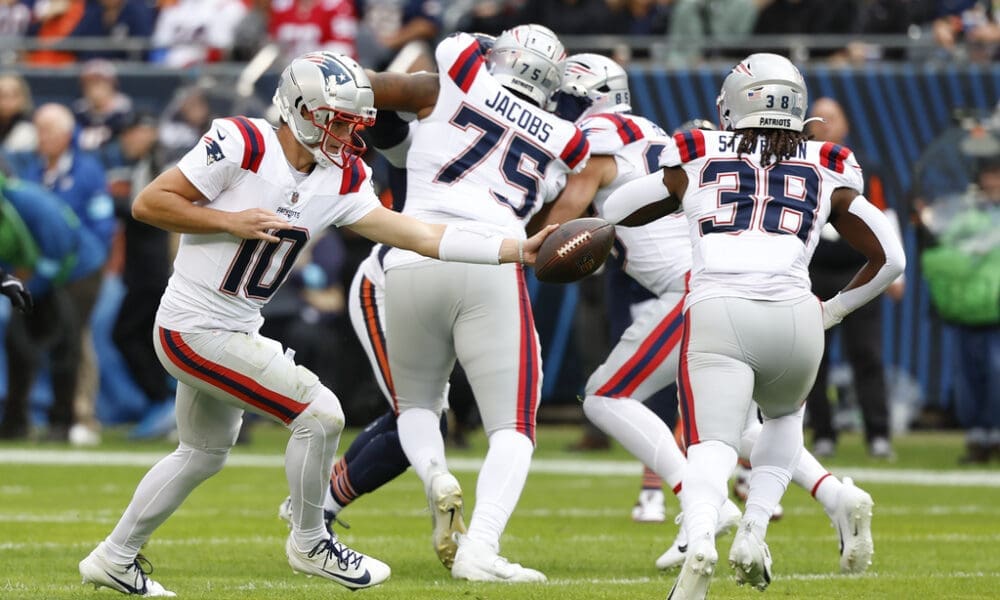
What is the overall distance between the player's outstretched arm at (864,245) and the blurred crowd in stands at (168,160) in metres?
5.31

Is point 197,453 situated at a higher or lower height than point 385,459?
higher

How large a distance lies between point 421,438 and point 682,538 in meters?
1.00

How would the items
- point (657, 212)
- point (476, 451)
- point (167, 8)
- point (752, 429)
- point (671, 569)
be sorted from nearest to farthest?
point (657, 212) → point (671, 569) → point (752, 429) → point (476, 451) → point (167, 8)

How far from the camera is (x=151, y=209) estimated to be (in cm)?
545

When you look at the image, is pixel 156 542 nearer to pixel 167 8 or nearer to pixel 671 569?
pixel 671 569

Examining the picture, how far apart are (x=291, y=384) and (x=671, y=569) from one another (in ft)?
5.85

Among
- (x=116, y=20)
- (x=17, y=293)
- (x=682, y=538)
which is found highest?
(x=17, y=293)

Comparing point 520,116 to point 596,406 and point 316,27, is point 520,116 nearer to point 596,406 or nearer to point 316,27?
point 596,406

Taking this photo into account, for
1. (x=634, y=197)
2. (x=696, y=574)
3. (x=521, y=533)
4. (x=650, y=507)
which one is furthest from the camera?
(x=650, y=507)

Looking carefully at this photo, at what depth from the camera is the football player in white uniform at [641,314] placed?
21.5 ft

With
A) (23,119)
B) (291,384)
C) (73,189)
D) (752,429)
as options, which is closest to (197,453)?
(291,384)

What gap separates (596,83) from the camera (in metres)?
7.45

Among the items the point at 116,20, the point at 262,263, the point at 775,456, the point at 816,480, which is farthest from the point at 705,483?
the point at 116,20

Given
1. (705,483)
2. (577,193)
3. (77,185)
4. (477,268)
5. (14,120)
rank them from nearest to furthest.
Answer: (705,483) → (477,268) → (577,193) → (77,185) → (14,120)
